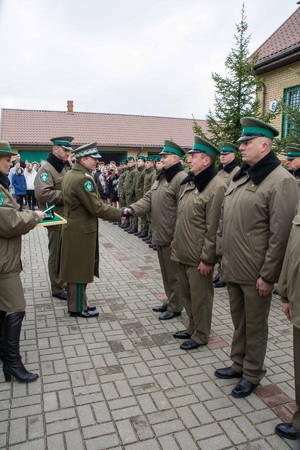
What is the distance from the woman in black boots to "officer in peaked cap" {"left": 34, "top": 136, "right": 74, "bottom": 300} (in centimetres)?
200

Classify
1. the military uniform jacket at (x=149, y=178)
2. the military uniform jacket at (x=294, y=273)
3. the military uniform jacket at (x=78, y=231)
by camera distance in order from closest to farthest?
the military uniform jacket at (x=294, y=273), the military uniform jacket at (x=78, y=231), the military uniform jacket at (x=149, y=178)

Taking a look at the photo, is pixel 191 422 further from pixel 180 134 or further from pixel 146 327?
pixel 180 134

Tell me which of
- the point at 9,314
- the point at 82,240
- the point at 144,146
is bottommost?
the point at 9,314

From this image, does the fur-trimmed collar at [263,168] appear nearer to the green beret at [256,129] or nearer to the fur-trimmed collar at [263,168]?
the fur-trimmed collar at [263,168]

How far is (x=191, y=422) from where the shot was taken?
2.89 m

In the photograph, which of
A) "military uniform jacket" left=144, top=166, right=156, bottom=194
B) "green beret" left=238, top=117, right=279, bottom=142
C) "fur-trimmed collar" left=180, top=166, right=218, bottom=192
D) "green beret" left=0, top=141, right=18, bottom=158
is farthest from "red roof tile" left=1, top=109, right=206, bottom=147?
"green beret" left=238, top=117, right=279, bottom=142

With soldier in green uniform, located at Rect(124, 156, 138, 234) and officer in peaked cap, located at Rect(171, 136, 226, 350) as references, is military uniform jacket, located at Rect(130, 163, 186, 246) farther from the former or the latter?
soldier in green uniform, located at Rect(124, 156, 138, 234)

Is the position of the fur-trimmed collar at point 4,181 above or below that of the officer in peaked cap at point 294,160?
below

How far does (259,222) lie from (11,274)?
2.18 metres

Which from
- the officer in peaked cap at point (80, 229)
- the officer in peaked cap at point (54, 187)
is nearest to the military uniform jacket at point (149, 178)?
the officer in peaked cap at point (54, 187)

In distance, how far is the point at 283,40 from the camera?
12.7m

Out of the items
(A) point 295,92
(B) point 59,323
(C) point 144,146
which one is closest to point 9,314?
(B) point 59,323

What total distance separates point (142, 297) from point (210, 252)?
2233mm

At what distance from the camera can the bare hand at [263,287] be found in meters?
3.02
